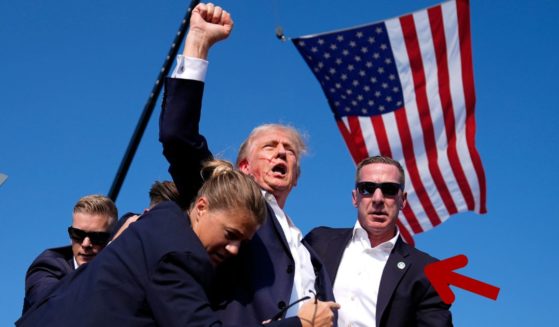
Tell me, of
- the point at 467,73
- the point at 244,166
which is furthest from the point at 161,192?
the point at 467,73

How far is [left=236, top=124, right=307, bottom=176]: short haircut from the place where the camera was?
4379mm

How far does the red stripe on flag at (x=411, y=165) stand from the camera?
1026 centimetres

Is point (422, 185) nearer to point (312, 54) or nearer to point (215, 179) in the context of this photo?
point (312, 54)

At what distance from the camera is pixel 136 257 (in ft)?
9.62

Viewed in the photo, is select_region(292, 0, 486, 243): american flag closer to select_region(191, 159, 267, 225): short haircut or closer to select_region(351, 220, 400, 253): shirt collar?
select_region(351, 220, 400, 253): shirt collar

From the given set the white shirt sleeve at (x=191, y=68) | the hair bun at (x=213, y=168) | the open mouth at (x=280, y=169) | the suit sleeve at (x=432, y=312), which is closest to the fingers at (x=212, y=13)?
the white shirt sleeve at (x=191, y=68)

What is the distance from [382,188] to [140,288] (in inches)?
107

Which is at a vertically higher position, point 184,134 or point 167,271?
point 184,134

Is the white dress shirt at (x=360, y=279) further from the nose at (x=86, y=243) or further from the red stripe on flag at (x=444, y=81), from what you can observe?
the red stripe on flag at (x=444, y=81)

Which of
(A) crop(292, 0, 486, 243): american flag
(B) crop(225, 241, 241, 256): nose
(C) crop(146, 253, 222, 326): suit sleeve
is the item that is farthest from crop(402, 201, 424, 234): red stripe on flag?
(C) crop(146, 253, 222, 326): suit sleeve

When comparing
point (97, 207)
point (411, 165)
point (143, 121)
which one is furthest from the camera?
point (411, 165)

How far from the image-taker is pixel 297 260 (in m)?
3.73

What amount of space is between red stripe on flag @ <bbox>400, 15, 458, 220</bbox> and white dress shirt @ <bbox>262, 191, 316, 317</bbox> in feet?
21.4

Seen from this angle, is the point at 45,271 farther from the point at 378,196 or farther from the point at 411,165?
the point at 411,165
